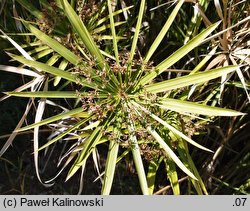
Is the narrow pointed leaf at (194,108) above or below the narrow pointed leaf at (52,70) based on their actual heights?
below

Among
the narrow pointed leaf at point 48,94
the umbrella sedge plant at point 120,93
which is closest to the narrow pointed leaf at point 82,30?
the umbrella sedge plant at point 120,93

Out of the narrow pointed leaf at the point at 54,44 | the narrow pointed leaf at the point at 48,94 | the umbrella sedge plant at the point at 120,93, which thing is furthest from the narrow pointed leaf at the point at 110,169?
the narrow pointed leaf at the point at 54,44

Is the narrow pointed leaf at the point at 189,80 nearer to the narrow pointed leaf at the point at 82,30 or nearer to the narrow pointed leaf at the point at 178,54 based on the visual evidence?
the narrow pointed leaf at the point at 178,54

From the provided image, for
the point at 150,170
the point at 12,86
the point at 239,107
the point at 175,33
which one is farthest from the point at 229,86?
the point at 12,86

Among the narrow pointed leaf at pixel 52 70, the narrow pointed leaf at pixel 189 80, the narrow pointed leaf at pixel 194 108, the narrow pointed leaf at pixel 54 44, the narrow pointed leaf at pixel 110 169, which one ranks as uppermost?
the narrow pointed leaf at pixel 54 44

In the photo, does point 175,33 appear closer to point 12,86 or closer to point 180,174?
point 180,174

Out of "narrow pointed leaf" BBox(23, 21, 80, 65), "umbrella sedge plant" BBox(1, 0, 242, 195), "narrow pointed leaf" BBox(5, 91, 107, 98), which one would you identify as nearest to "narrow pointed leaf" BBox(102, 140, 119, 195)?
"umbrella sedge plant" BBox(1, 0, 242, 195)

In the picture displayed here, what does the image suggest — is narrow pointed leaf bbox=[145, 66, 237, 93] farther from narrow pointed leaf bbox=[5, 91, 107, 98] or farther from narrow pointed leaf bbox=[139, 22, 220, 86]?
narrow pointed leaf bbox=[5, 91, 107, 98]

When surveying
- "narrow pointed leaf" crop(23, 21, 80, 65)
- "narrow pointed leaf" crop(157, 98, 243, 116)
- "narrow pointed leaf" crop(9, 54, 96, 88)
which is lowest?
"narrow pointed leaf" crop(157, 98, 243, 116)

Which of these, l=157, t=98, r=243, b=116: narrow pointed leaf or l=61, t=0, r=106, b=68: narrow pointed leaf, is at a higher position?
l=61, t=0, r=106, b=68: narrow pointed leaf

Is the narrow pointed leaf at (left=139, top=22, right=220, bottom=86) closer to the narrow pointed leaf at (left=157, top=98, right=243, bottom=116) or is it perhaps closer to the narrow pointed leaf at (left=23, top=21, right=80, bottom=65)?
the narrow pointed leaf at (left=157, top=98, right=243, bottom=116)

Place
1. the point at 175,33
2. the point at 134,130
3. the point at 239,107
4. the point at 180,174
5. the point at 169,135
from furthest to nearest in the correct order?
the point at 180,174, the point at 239,107, the point at 175,33, the point at 169,135, the point at 134,130
